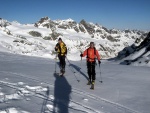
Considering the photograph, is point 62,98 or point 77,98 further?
point 77,98

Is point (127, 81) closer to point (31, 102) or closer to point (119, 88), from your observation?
point (119, 88)

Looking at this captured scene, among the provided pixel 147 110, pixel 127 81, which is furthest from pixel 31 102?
pixel 127 81

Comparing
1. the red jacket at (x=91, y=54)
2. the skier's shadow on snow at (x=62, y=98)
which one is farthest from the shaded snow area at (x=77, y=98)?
the red jacket at (x=91, y=54)

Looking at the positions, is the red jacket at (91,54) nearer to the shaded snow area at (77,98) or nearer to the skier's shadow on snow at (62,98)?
the shaded snow area at (77,98)

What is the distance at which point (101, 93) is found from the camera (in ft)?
42.5

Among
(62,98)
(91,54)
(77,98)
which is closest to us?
(62,98)

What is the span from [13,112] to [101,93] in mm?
5884

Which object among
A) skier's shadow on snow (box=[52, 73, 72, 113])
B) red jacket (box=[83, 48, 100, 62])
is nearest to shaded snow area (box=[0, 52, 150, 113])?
skier's shadow on snow (box=[52, 73, 72, 113])

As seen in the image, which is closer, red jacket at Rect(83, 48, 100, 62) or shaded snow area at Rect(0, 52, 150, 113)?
shaded snow area at Rect(0, 52, 150, 113)

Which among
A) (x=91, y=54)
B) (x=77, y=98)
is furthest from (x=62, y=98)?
(x=91, y=54)

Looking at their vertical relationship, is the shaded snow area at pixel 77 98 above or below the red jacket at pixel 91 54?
below

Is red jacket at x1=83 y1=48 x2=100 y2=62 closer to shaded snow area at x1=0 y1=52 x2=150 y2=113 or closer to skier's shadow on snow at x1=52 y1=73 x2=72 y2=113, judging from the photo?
shaded snow area at x1=0 y1=52 x2=150 y2=113

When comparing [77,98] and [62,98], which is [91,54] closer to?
[77,98]

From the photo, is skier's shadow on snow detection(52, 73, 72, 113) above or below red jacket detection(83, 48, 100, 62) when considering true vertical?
below
